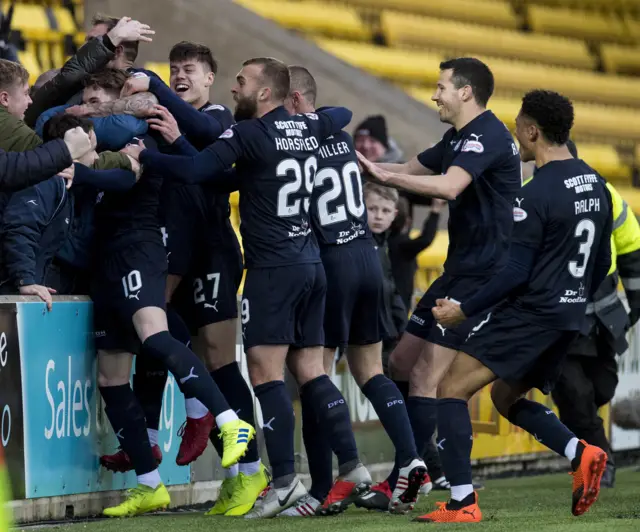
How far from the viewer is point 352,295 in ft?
20.2

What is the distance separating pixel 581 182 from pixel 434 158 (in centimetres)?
115

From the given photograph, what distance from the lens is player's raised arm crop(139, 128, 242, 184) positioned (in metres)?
5.66

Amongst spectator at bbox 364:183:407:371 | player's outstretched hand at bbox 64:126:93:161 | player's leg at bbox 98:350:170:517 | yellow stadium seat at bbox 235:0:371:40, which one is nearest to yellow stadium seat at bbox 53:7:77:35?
yellow stadium seat at bbox 235:0:371:40

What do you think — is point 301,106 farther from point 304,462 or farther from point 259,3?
point 259,3

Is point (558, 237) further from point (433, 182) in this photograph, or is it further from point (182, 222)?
point (182, 222)

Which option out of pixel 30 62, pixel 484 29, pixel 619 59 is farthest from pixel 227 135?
pixel 619 59

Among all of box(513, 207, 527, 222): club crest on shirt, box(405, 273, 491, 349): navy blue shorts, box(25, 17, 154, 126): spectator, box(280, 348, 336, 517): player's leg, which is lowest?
box(280, 348, 336, 517): player's leg

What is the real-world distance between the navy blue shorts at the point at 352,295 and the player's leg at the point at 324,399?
8.4 inches

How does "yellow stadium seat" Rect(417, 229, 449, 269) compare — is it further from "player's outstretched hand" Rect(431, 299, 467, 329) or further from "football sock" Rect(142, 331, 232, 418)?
"player's outstretched hand" Rect(431, 299, 467, 329)

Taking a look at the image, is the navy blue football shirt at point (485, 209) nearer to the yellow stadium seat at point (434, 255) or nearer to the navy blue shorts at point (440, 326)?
the navy blue shorts at point (440, 326)

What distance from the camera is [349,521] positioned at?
5551 millimetres

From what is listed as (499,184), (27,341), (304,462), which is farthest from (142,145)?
(304,462)

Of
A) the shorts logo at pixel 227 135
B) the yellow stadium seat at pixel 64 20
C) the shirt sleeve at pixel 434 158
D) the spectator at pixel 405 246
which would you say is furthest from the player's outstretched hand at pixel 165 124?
the yellow stadium seat at pixel 64 20

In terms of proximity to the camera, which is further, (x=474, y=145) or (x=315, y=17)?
(x=315, y=17)
